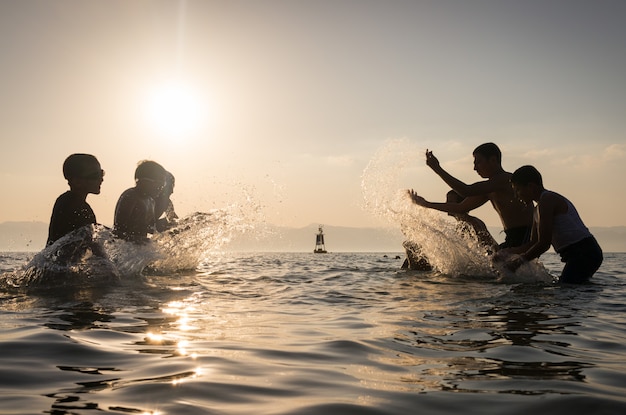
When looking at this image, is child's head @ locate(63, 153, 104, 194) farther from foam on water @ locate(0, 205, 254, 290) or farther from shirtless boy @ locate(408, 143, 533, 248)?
shirtless boy @ locate(408, 143, 533, 248)

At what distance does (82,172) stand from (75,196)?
35 cm

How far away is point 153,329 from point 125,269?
4.95 m

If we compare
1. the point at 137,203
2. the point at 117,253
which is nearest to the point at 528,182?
the point at 137,203

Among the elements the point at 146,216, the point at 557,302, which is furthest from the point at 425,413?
the point at 146,216

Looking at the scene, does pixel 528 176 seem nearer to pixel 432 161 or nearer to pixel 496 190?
pixel 496 190

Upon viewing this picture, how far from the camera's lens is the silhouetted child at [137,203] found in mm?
9375

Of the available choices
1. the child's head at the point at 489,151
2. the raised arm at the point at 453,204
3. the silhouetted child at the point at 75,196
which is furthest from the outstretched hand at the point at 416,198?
the silhouetted child at the point at 75,196

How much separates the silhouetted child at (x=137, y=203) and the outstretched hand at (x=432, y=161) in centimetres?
460

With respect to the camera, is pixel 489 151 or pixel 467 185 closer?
pixel 467 185

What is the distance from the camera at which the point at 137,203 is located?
372 inches

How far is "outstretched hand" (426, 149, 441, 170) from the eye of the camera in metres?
8.98

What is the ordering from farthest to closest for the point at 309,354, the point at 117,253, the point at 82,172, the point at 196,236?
the point at 196,236 < the point at 117,253 < the point at 82,172 < the point at 309,354

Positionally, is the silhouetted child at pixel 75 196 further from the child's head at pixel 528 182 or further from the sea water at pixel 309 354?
the child's head at pixel 528 182

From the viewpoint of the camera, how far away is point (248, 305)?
19.4 ft
